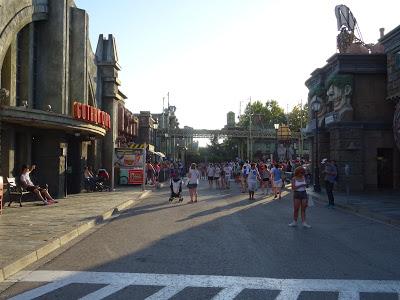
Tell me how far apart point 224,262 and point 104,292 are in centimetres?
266

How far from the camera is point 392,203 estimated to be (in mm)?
19828

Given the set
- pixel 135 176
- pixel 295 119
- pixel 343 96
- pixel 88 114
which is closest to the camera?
pixel 88 114

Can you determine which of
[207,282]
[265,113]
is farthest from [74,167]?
[265,113]

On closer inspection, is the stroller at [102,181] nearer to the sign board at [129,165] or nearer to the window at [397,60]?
the sign board at [129,165]

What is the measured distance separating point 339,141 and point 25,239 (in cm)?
2033

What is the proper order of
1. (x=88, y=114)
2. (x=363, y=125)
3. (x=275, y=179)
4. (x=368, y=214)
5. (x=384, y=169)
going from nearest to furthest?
(x=368, y=214)
(x=88, y=114)
(x=275, y=179)
(x=363, y=125)
(x=384, y=169)

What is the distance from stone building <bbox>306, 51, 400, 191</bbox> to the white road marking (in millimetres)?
20433

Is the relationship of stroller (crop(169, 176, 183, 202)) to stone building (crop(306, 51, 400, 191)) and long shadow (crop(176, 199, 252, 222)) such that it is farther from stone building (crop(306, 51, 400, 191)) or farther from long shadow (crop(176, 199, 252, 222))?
stone building (crop(306, 51, 400, 191))

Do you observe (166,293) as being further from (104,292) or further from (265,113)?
(265,113)

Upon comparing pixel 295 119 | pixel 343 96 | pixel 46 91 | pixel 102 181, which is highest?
pixel 295 119

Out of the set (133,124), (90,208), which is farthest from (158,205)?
(133,124)

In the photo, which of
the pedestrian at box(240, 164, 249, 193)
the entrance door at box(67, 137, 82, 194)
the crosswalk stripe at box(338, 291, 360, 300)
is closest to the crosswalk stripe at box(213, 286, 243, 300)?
the crosswalk stripe at box(338, 291, 360, 300)

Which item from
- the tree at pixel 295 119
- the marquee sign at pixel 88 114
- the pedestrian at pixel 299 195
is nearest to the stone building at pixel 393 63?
the pedestrian at pixel 299 195

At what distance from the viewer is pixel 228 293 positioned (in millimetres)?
6840
